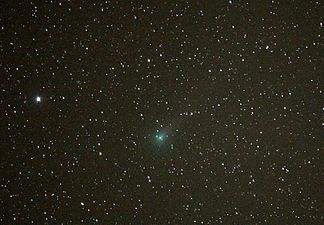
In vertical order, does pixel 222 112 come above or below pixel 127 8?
below

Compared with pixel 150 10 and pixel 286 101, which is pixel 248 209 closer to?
pixel 286 101

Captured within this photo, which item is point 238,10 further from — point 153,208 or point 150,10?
point 153,208

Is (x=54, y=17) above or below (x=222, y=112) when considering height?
above

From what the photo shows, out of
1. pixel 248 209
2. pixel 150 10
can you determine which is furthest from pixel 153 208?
pixel 150 10

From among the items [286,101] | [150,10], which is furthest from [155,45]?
[286,101]

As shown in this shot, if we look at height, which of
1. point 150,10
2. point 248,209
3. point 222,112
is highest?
point 150,10

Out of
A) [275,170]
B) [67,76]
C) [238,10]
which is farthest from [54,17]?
[275,170]
